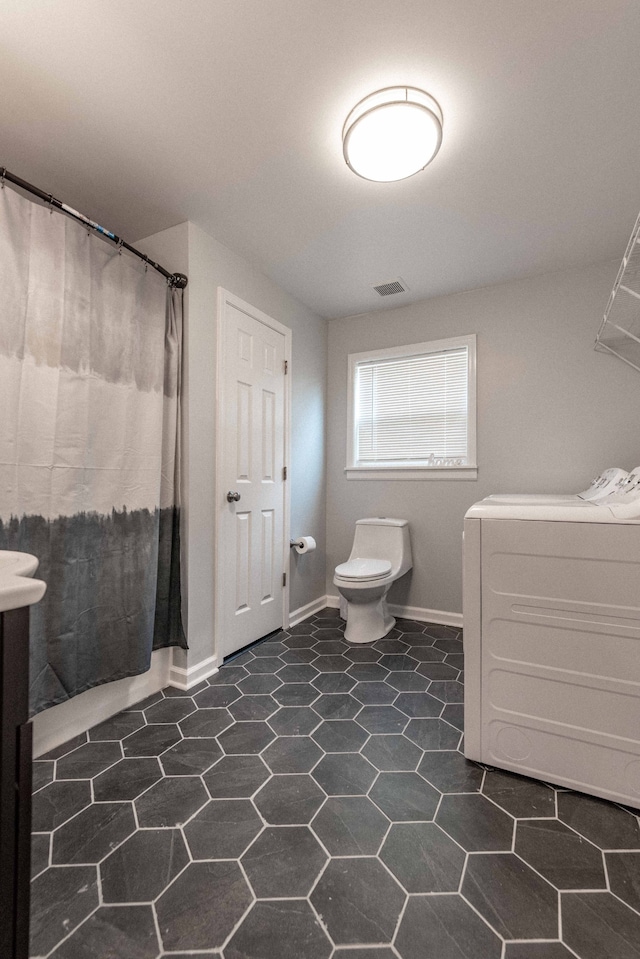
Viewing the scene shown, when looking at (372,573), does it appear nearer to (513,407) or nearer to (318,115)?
(513,407)

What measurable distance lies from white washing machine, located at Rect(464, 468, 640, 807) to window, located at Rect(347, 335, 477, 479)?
151 cm

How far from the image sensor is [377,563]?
9.15 ft

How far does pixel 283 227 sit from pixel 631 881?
109 inches

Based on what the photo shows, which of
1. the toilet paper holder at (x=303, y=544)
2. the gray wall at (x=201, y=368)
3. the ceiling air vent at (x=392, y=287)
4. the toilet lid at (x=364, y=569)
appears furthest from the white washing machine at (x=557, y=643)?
the ceiling air vent at (x=392, y=287)

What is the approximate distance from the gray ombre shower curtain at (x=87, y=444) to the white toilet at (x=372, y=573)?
3.38 ft

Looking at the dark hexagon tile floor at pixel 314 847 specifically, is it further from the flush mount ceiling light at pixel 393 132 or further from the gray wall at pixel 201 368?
the flush mount ceiling light at pixel 393 132

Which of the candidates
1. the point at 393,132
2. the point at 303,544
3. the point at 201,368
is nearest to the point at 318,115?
the point at 393,132

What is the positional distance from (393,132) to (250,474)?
1.74 meters

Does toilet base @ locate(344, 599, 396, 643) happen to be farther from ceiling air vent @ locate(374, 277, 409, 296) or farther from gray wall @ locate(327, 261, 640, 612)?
ceiling air vent @ locate(374, 277, 409, 296)

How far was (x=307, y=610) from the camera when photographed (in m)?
3.19

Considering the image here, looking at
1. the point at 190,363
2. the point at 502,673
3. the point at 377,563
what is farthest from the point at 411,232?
the point at 502,673

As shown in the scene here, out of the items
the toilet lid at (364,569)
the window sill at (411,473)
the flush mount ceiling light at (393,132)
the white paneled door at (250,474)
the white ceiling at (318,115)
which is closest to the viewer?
the white ceiling at (318,115)

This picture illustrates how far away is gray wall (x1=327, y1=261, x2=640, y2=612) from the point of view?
258 centimetres

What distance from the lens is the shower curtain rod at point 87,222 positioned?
1442mm
